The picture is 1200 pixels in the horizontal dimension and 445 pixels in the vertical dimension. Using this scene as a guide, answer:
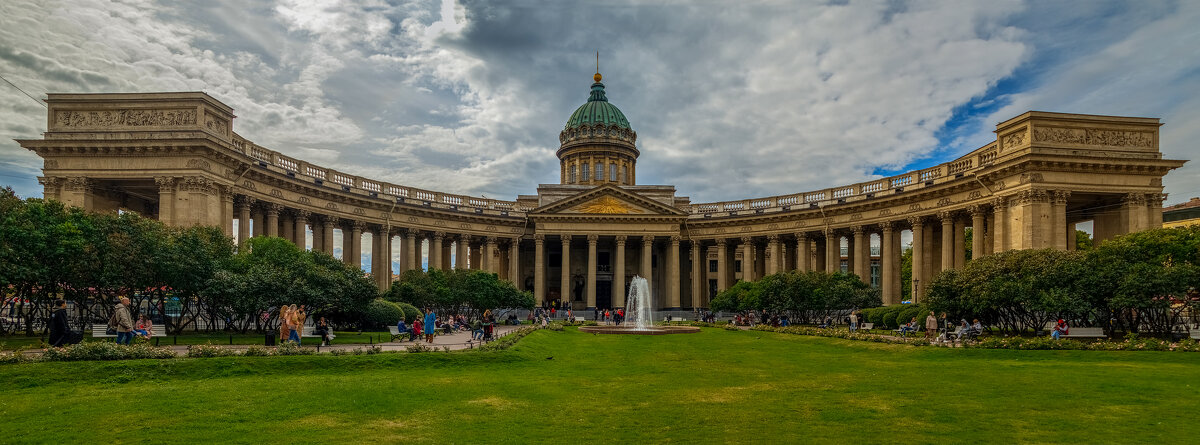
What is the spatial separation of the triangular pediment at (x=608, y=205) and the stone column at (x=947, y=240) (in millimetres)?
23126

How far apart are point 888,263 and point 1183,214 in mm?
38893

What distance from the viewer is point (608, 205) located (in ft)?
210

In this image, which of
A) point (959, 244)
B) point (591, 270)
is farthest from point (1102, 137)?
point (591, 270)

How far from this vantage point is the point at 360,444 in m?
10.4

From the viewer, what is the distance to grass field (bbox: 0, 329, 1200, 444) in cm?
1105

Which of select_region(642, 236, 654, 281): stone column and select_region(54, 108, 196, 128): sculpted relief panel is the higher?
select_region(54, 108, 196, 128): sculpted relief panel

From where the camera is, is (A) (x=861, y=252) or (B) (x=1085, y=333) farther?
(A) (x=861, y=252)

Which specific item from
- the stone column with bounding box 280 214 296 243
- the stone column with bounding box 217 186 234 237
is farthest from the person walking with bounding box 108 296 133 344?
the stone column with bounding box 280 214 296 243

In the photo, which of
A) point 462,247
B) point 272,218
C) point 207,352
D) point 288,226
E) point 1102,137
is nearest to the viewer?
point 207,352

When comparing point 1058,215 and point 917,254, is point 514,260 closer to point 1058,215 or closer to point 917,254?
point 917,254

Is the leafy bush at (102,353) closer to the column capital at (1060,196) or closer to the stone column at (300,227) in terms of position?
the stone column at (300,227)

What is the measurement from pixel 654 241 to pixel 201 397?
55.6 m

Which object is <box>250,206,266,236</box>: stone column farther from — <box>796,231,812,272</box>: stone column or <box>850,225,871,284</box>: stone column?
<box>850,225,871,284</box>: stone column

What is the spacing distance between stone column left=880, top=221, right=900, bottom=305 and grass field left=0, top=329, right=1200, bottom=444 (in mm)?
29773
